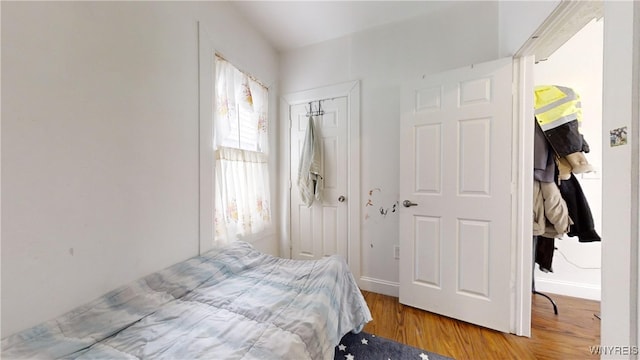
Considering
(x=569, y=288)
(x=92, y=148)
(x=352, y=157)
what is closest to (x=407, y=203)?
(x=352, y=157)

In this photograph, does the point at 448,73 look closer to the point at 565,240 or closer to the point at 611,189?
the point at 611,189

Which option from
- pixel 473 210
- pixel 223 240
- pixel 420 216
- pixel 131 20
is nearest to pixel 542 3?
pixel 473 210

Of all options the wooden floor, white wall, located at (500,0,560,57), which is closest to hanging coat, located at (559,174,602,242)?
the wooden floor

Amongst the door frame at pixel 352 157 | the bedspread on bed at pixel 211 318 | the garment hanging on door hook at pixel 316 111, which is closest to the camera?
the bedspread on bed at pixel 211 318

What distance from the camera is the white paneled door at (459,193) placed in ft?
5.29

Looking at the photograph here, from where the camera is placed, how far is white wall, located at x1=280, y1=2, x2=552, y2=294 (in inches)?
75.4

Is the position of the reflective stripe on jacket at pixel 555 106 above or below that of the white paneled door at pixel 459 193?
above

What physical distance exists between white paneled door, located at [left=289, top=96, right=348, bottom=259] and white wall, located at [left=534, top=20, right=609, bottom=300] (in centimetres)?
195

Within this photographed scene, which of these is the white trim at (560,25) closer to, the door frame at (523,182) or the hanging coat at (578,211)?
the door frame at (523,182)

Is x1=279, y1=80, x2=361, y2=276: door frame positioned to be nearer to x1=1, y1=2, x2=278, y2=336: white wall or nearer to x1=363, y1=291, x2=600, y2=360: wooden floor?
x1=363, y1=291, x2=600, y2=360: wooden floor

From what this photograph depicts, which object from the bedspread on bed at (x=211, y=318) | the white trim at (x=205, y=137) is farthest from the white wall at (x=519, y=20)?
the white trim at (x=205, y=137)

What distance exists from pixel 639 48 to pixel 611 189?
41cm

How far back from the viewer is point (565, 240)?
204 cm

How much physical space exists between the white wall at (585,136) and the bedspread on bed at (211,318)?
80.5 inches
